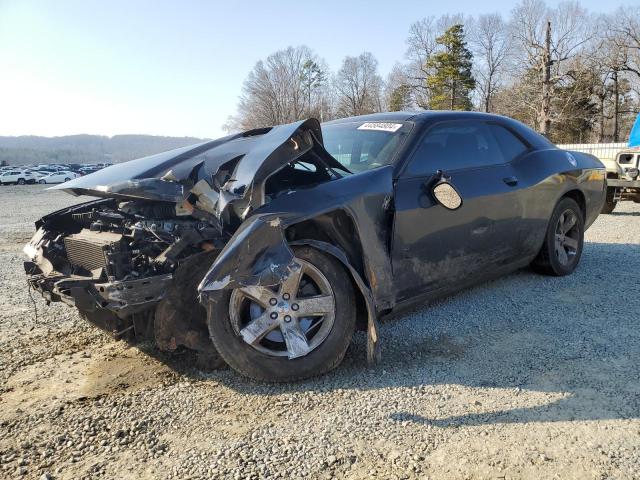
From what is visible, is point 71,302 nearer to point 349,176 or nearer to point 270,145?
point 270,145

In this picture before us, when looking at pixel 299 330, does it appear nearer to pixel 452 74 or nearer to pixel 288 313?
pixel 288 313

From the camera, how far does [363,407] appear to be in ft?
8.49

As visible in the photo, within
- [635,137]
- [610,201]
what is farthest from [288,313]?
[635,137]

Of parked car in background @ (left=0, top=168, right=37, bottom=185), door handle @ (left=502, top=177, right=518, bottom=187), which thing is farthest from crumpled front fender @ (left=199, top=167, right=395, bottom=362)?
parked car in background @ (left=0, top=168, right=37, bottom=185)

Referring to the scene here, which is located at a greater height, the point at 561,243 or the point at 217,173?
the point at 217,173

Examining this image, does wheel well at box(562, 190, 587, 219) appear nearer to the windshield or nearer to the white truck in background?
the windshield

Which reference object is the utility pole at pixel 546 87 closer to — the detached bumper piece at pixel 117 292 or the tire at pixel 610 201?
the tire at pixel 610 201

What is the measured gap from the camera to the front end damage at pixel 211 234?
2643 mm

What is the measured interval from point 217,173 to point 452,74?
5278cm

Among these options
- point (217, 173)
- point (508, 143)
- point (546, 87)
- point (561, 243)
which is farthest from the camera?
point (546, 87)

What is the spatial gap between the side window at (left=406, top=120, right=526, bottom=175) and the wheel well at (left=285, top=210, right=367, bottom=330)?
71 centimetres

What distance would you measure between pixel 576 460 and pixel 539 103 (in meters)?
41.4

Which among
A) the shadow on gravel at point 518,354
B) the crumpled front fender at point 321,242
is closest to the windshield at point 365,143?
the crumpled front fender at point 321,242

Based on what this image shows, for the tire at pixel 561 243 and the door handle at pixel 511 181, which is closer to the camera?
the door handle at pixel 511 181
